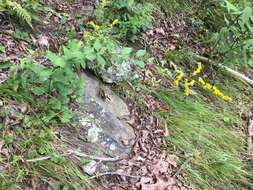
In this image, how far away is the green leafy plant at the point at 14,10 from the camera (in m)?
3.56

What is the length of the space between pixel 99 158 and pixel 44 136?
0.43 metres

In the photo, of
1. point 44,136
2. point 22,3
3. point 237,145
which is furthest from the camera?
point 237,145

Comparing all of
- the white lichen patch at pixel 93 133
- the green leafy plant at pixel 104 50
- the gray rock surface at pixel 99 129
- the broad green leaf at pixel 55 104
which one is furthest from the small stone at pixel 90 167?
the green leafy plant at pixel 104 50

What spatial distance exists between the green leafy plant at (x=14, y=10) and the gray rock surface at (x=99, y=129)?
62 centimetres

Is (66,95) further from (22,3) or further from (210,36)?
(210,36)

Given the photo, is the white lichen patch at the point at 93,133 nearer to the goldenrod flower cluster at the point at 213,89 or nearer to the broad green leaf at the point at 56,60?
the broad green leaf at the point at 56,60

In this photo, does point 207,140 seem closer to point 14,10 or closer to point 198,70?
point 198,70

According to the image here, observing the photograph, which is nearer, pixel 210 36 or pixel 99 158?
pixel 99 158

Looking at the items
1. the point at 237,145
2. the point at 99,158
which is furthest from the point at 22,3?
the point at 237,145

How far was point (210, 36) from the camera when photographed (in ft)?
16.1

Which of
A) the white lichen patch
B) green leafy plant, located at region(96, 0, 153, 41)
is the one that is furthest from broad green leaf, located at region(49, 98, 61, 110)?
green leafy plant, located at region(96, 0, 153, 41)

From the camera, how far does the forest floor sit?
10.0ft

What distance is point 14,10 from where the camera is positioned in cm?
364

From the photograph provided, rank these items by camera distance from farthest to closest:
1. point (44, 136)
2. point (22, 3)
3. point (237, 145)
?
point (237, 145) → point (22, 3) → point (44, 136)
